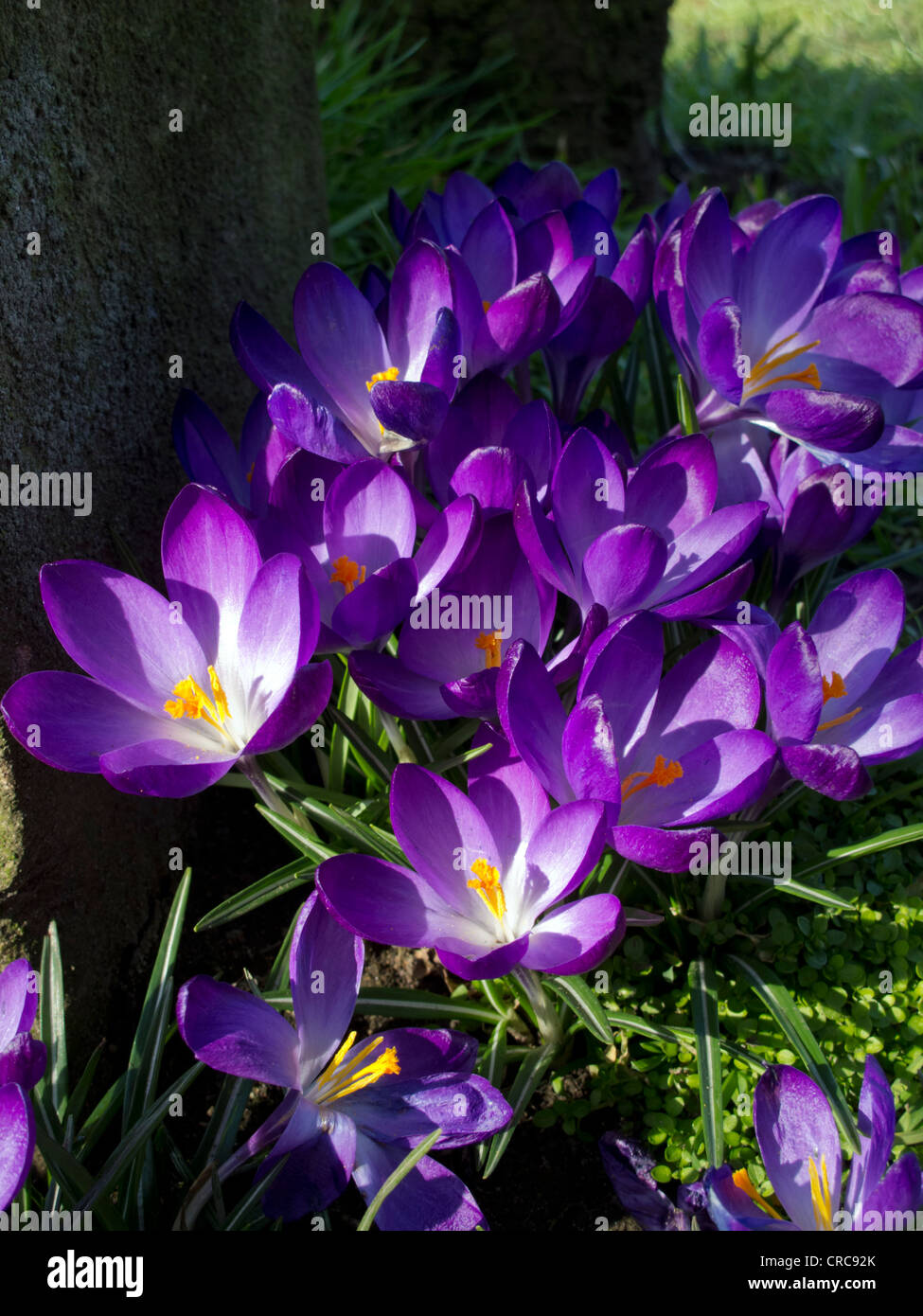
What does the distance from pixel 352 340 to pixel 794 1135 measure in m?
0.98

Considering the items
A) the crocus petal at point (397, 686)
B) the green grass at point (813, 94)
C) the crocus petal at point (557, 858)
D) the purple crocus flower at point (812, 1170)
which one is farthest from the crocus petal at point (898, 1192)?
the green grass at point (813, 94)

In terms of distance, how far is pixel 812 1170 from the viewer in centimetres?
105

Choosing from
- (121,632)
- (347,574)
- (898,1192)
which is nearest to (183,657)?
(121,632)

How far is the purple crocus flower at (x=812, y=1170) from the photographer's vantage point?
0.99 meters

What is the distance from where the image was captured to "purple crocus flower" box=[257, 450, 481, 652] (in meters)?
1.11

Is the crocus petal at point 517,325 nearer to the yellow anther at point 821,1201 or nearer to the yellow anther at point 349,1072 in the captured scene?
the yellow anther at point 349,1072

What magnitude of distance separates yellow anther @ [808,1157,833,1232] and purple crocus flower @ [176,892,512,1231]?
28 cm

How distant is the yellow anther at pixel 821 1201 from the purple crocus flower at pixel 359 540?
65cm

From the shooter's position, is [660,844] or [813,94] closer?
[660,844]

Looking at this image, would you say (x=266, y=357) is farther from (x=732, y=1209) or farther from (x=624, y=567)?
(x=732, y=1209)

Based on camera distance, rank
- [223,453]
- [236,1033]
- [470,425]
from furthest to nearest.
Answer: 1. [223,453]
2. [470,425]
3. [236,1033]
